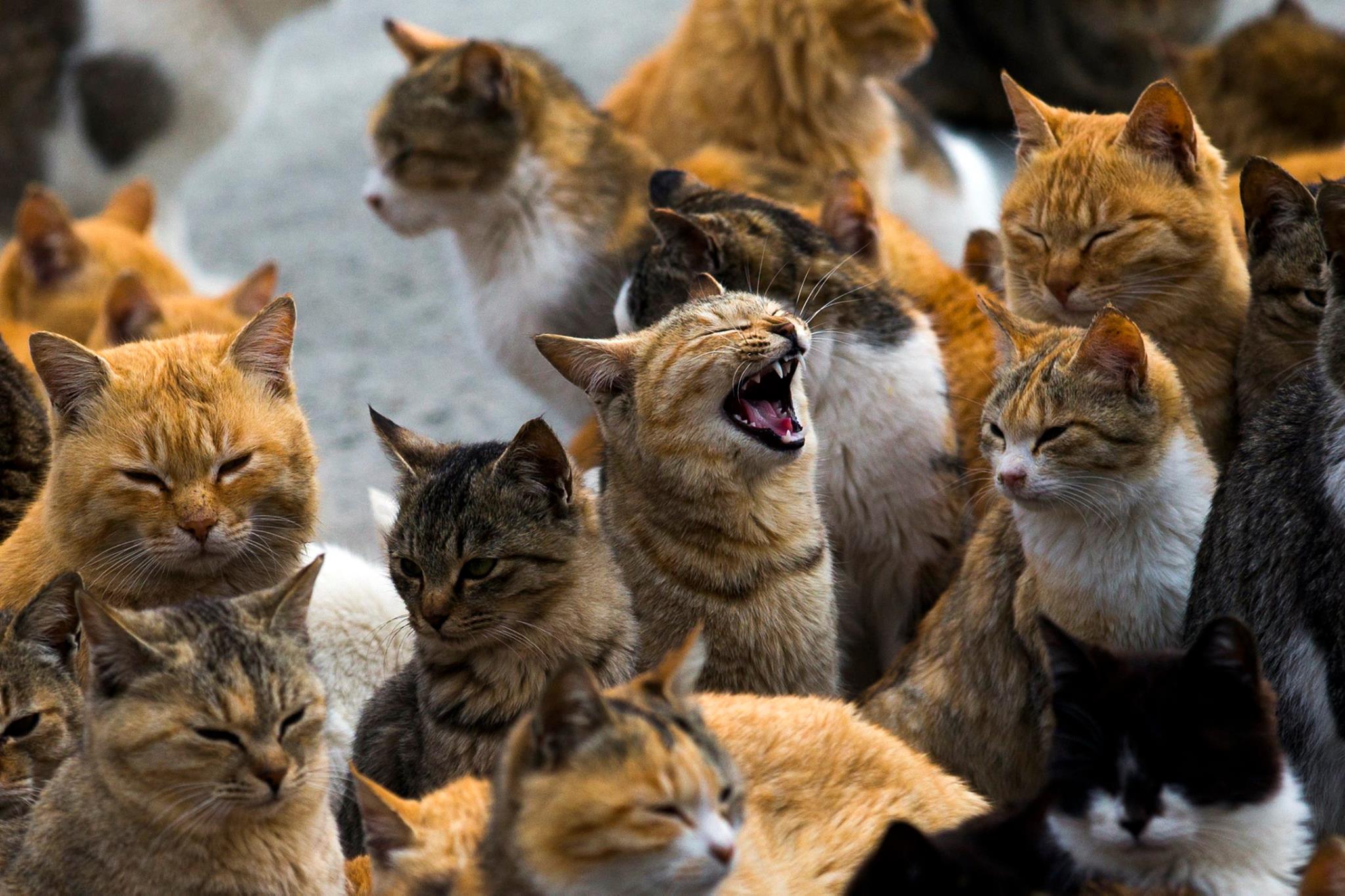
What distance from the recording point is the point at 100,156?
22.7 ft

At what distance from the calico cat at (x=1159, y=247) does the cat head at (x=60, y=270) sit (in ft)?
11.6

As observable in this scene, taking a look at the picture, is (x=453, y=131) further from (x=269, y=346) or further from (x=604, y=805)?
(x=604, y=805)

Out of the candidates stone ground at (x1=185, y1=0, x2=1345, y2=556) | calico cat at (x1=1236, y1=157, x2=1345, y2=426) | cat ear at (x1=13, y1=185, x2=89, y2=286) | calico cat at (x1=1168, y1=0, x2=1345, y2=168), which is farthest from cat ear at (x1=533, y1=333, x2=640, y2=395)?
calico cat at (x1=1168, y1=0, x2=1345, y2=168)

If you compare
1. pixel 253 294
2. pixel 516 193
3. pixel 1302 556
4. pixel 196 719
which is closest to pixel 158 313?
pixel 253 294

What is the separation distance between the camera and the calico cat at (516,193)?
5203 mm

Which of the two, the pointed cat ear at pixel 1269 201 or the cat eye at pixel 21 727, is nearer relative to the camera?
the cat eye at pixel 21 727

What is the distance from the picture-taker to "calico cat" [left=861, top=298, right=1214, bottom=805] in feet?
9.96

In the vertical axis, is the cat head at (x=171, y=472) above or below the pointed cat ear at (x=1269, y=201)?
below

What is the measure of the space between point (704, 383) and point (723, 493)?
0.25m

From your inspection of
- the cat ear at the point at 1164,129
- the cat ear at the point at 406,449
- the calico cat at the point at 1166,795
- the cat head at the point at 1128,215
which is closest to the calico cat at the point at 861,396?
the cat head at the point at 1128,215

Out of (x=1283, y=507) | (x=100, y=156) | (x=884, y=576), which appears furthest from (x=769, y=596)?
(x=100, y=156)

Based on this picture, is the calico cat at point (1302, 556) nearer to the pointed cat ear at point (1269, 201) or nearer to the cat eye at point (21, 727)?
the pointed cat ear at point (1269, 201)

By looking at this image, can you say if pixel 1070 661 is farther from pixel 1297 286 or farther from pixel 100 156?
pixel 100 156

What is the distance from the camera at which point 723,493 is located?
3391 mm
